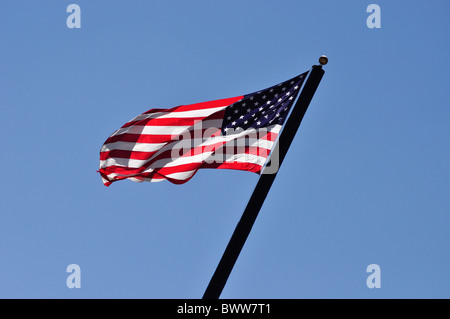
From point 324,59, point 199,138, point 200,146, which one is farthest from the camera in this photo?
point 199,138

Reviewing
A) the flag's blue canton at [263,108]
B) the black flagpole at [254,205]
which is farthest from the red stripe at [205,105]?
the black flagpole at [254,205]

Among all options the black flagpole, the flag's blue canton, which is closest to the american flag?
the flag's blue canton

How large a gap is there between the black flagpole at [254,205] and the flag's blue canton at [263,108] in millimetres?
1096

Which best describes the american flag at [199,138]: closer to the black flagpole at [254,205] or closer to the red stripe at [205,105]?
the red stripe at [205,105]

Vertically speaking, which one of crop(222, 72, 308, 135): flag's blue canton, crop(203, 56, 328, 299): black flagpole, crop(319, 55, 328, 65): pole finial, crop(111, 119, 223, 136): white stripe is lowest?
crop(203, 56, 328, 299): black flagpole

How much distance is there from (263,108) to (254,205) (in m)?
2.89

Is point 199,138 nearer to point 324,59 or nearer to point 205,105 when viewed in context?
point 205,105

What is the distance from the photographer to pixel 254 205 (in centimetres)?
1109

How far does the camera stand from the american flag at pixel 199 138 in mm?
12859

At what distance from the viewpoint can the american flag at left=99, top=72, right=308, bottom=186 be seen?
12.9 meters

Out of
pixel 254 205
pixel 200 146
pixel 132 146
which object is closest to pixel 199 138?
pixel 200 146

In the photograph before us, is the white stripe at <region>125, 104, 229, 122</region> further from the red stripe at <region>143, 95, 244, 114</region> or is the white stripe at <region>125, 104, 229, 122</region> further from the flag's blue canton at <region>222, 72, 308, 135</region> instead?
the flag's blue canton at <region>222, 72, 308, 135</region>

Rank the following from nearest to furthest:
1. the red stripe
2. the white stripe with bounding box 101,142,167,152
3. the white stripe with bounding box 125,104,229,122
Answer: the red stripe, the white stripe with bounding box 125,104,229,122, the white stripe with bounding box 101,142,167,152
